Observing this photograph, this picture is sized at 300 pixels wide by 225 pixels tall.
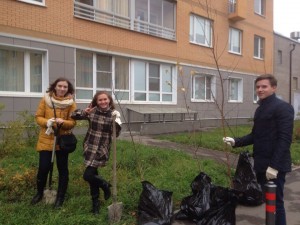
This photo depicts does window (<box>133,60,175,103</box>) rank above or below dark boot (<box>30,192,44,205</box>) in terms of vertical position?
above

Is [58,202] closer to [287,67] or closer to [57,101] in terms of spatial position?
[57,101]

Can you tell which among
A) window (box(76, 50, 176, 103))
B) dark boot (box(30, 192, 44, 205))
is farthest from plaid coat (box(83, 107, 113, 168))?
window (box(76, 50, 176, 103))

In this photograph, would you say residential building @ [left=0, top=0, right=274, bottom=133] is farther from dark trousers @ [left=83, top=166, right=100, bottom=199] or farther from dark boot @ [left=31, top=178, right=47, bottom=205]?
dark boot @ [left=31, top=178, right=47, bottom=205]

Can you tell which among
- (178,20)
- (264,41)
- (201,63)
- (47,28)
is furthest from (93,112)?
(264,41)

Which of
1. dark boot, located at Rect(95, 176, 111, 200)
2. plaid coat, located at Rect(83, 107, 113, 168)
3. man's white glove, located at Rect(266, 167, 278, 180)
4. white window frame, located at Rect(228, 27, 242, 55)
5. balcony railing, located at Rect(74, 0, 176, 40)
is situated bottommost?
dark boot, located at Rect(95, 176, 111, 200)

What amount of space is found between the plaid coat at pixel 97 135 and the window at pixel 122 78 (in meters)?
7.57

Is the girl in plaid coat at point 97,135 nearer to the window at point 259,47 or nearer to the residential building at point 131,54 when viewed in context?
the residential building at point 131,54

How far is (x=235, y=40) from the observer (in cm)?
2089

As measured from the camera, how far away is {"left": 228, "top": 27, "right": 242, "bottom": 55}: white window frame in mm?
20372

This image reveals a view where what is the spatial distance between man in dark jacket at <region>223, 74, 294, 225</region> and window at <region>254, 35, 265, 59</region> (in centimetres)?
2024

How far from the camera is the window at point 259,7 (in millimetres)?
22656

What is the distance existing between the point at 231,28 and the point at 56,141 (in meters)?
17.8

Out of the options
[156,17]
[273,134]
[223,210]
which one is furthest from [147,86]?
[273,134]

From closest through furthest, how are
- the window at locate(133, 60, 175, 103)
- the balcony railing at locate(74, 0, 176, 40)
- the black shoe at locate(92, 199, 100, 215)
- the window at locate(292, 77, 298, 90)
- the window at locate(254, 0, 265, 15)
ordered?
the black shoe at locate(92, 199, 100, 215) < the balcony railing at locate(74, 0, 176, 40) < the window at locate(133, 60, 175, 103) < the window at locate(254, 0, 265, 15) < the window at locate(292, 77, 298, 90)
